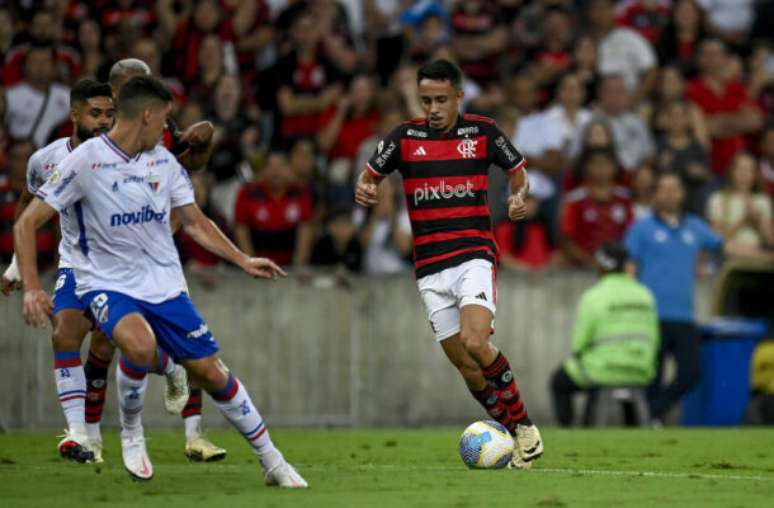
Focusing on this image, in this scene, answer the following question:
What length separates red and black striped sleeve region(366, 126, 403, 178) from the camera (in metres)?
12.3

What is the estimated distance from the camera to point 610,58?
23328 mm

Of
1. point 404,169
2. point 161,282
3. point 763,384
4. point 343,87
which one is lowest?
point 763,384

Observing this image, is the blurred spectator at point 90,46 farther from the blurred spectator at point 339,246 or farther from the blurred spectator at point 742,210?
the blurred spectator at point 742,210

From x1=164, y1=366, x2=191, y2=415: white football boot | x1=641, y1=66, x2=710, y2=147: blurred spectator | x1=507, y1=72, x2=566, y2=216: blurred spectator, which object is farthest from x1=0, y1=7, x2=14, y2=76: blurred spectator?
x1=164, y1=366, x2=191, y2=415: white football boot

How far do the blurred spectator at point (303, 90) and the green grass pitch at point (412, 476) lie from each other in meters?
6.65

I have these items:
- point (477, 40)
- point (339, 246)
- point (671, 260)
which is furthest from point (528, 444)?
point (477, 40)

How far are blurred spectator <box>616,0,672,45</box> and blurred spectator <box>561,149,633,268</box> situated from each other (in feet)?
14.4

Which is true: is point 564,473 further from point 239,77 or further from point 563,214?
point 239,77

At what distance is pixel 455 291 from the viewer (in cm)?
1217

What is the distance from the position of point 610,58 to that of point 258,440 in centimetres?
1453

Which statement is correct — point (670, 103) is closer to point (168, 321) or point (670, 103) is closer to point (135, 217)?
point (135, 217)

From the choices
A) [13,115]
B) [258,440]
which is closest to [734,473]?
[258,440]

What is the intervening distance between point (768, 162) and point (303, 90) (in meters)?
6.32

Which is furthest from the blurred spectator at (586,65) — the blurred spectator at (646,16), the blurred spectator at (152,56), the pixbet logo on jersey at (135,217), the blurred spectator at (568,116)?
the pixbet logo on jersey at (135,217)
